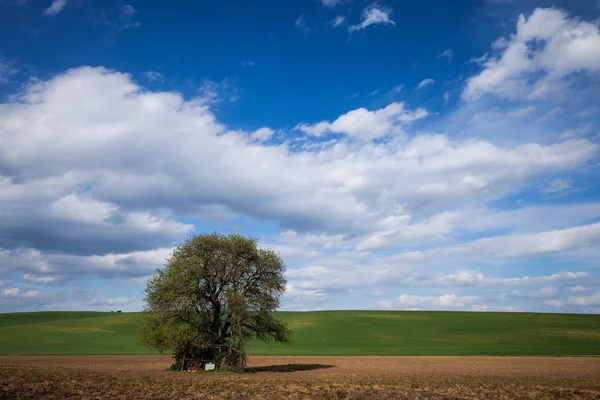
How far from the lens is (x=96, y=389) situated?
24.6 metres

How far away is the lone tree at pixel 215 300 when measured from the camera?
37.8 m

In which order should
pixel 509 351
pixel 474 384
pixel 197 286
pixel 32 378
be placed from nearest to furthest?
pixel 32 378 → pixel 474 384 → pixel 197 286 → pixel 509 351

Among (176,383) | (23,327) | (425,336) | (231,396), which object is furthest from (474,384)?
(23,327)

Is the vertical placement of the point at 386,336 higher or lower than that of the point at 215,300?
lower

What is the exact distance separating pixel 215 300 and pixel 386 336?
Answer: 6097cm

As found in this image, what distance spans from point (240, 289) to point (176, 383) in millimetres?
12299

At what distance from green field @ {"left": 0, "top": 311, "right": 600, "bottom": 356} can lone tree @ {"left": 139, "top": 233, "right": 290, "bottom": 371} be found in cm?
3233

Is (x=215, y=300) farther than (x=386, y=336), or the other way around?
(x=386, y=336)

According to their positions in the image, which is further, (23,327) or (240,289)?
(23,327)

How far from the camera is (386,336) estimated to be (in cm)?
9138

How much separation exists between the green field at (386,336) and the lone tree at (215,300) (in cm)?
3233

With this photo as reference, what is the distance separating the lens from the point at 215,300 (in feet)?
129

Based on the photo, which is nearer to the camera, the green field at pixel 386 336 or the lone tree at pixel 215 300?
the lone tree at pixel 215 300

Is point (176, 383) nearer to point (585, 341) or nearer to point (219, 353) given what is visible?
point (219, 353)
